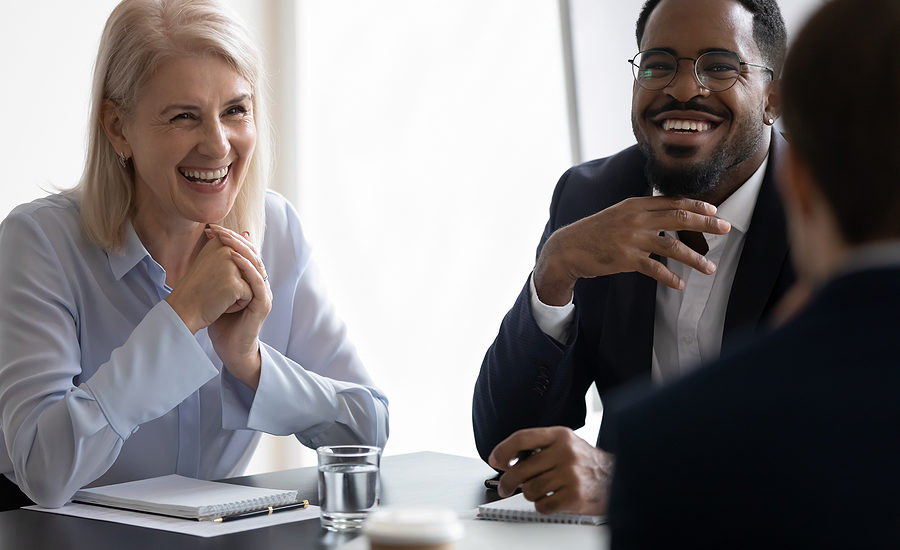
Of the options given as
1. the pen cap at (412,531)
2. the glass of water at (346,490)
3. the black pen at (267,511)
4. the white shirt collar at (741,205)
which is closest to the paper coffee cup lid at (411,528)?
the pen cap at (412,531)

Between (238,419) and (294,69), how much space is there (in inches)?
110

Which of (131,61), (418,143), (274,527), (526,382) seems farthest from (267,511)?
(418,143)

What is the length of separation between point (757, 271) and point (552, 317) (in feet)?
1.28

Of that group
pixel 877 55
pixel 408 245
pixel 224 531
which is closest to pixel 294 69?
pixel 408 245

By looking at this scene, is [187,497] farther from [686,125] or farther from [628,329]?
[686,125]

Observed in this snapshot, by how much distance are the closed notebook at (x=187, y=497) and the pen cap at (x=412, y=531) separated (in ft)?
2.18

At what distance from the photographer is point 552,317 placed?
191 centimetres

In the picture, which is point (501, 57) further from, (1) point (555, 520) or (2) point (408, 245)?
(1) point (555, 520)

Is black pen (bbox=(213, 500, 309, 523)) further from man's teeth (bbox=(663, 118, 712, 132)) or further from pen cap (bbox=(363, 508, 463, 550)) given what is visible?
man's teeth (bbox=(663, 118, 712, 132))

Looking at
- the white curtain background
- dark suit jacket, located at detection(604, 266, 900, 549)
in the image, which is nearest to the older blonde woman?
dark suit jacket, located at detection(604, 266, 900, 549)

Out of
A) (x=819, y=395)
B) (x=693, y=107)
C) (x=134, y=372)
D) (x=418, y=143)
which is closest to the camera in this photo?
(x=819, y=395)

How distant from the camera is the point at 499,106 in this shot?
13.2 ft

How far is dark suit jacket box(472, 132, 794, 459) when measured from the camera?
1.80 m

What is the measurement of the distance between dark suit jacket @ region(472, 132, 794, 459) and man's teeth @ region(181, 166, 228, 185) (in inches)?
25.9
